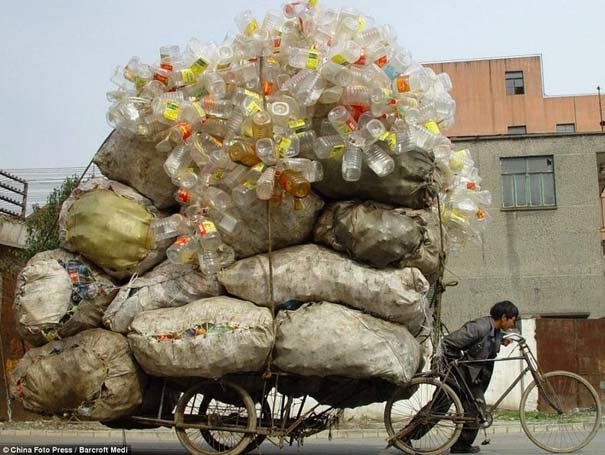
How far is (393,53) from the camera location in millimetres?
5688

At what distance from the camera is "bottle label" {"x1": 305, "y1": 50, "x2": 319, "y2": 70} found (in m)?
5.37

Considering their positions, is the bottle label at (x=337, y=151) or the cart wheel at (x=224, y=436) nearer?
the bottle label at (x=337, y=151)

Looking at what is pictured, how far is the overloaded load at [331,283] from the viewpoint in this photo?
217 inches

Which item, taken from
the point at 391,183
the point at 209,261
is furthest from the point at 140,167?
the point at 391,183

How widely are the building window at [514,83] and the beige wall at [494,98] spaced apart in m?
0.22

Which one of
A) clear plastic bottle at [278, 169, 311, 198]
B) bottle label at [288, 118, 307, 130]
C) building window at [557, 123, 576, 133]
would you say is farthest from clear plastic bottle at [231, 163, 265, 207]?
building window at [557, 123, 576, 133]

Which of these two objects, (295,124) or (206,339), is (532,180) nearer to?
(295,124)

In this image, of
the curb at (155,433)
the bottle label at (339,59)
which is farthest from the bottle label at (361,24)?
the curb at (155,433)

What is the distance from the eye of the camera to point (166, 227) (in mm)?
5949

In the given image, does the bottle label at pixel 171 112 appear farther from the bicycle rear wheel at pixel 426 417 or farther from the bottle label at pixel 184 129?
the bicycle rear wheel at pixel 426 417

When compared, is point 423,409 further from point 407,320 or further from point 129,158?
point 129,158

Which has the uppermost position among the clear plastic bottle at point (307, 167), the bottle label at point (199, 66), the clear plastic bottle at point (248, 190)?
the bottle label at point (199, 66)

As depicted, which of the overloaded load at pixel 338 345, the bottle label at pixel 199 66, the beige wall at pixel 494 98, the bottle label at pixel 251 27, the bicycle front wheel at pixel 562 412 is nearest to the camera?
the overloaded load at pixel 338 345

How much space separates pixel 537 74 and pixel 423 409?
123 feet
